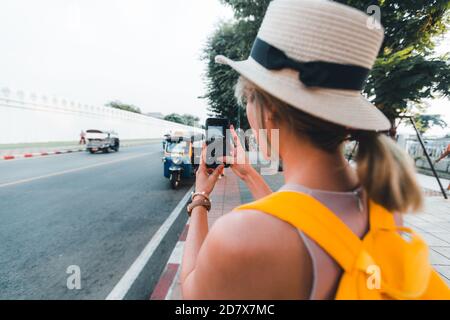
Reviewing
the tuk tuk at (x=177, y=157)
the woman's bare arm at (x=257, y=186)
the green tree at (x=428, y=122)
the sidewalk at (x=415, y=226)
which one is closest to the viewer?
the woman's bare arm at (x=257, y=186)

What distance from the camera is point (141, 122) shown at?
5053 centimetres

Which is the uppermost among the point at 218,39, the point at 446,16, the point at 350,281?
the point at 218,39

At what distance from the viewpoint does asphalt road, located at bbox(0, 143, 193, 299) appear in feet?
8.80

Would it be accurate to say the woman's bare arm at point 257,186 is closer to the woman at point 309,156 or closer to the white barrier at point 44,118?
the woman at point 309,156

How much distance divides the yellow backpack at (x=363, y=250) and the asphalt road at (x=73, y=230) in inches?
99.2

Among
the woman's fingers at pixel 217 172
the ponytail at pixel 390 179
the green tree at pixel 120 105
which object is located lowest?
the woman's fingers at pixel 217 172

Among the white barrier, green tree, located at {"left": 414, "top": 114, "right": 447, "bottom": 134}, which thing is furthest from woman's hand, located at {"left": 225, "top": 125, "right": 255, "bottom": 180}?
→ the white barrier

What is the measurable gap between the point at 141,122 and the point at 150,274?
167 ft

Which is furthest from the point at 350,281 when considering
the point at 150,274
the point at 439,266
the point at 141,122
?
the point at 141,122

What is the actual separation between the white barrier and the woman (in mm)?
10899

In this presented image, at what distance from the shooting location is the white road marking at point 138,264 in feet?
8.10

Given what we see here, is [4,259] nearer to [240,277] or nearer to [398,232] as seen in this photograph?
[240,277]

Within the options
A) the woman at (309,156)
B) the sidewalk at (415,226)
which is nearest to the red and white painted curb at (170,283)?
the sidewalk at (415,226)

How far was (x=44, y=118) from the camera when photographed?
917 inches
